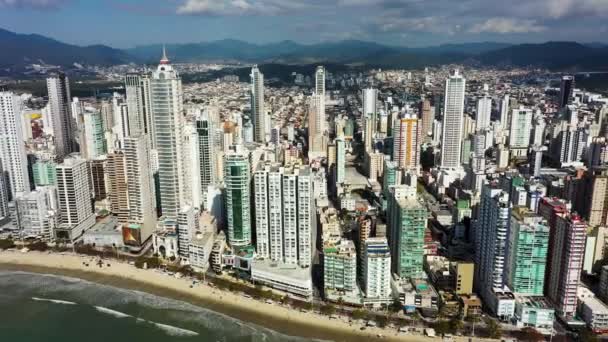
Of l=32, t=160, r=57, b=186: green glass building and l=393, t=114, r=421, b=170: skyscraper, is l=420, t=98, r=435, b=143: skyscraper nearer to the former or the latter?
l=393, t=114, r=421, b=170: skyscraper

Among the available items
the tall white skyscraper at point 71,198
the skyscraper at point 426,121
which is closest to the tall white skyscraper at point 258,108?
the skyscraper at point 426,121

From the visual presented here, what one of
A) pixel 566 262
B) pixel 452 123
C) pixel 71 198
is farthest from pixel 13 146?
pixel 452 123

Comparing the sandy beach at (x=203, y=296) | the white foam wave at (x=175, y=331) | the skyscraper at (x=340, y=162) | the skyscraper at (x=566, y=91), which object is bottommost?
the white foam wave at (x=175, y=331)

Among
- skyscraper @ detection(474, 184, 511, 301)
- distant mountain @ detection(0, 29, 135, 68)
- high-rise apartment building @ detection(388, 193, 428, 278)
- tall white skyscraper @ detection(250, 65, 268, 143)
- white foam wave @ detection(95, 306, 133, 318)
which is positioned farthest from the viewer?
distant mountain @ detection(0, 29, 135, 68)

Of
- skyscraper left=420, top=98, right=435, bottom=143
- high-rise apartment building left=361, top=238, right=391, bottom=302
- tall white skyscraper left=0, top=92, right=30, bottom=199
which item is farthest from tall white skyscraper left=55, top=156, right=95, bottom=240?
skyscraper left=420, top=98, right=435, bottom=143

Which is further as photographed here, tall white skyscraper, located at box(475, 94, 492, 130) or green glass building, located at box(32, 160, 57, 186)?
tall white skyscraper, located at box(475, 94, 492, 130)

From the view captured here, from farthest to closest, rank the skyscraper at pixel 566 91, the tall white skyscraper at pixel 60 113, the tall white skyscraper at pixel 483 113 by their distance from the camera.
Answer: the skyscraper at pixel 566 91 → the tall white skyscraper at pixel 483 113 → the tall white skyscraper at pixel 60 113

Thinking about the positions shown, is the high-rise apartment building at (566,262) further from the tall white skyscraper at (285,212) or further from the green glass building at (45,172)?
the green glass building at (45,172)
